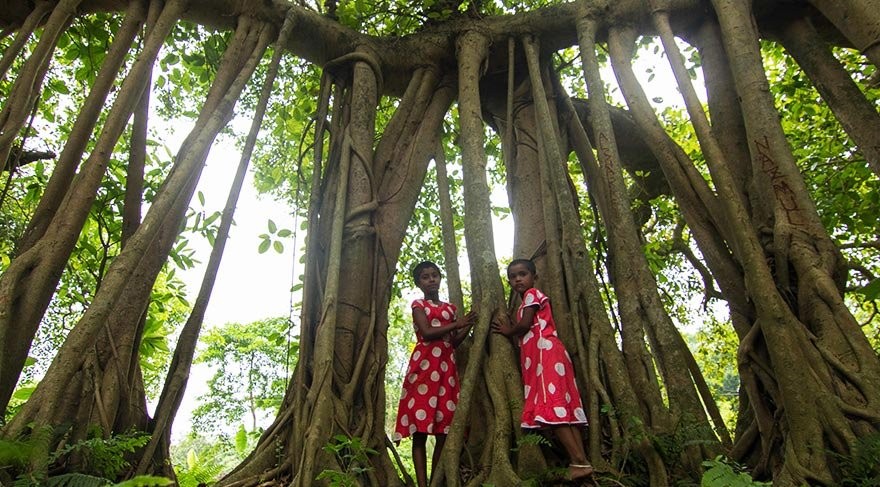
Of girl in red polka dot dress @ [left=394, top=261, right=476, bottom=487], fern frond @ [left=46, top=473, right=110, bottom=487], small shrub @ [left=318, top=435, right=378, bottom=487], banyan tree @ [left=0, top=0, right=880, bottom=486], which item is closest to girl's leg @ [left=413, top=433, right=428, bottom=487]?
girl in red polka dot dress @ [left=394, top=261, right=476, bottom=487]

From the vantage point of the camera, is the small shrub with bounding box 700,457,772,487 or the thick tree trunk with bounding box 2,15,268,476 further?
the thick tree trunk with bounding box 2,15,268,476

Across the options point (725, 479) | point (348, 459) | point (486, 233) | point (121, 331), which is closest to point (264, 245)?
point (121, 331)

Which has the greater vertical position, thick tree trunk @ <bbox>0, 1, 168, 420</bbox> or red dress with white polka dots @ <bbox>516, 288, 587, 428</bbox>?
thick tree trunk @ <bbox>0, 1, 168, 420</bbox>

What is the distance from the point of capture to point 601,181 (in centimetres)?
382

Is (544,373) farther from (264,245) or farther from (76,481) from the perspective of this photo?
(264,245)

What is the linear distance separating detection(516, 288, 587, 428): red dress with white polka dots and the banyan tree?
3.6 inches

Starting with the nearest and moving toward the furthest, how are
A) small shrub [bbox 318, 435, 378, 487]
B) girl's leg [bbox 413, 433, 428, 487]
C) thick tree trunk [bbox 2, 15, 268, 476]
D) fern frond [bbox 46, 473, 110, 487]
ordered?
1. fern frond [bbox 46, 473, 110, 487]
2. thick tree trunk [bbox 2, 15, 268, 476]
3. small shrub [bbox 318, 435, 378, 487]
4. girl's leg [bbox 413, 433, 428, 487]

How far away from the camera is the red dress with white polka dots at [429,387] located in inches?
128

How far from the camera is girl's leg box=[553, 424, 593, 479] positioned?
259 cm

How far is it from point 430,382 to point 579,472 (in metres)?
1.02

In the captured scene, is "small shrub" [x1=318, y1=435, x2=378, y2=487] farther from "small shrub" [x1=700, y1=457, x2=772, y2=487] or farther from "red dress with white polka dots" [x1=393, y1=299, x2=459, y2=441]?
"small shrub" [x1=700, y1=457, x2=772, y2=487]

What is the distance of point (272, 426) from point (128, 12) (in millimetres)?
2679

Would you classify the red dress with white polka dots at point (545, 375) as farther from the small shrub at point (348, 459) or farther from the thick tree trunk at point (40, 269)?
the thick tree trunk at point (40, 269)

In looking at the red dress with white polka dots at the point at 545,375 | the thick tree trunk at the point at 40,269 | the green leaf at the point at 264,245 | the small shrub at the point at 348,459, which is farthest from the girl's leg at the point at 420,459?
the thick tree trunk at the point at 40,269
